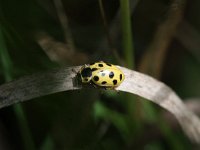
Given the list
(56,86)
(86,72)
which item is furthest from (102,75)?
(56,86)

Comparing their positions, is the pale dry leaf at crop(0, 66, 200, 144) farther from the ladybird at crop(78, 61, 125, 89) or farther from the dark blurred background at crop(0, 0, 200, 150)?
the dark blurred background at crop(0, 0, 200, 150)

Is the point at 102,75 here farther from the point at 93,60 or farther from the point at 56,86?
the point at 56,86

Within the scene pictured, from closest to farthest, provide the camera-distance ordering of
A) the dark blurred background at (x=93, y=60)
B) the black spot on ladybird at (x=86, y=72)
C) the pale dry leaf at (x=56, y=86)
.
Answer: the pale dry leaf at (x=56, y=86), the black spot on ladybird at (x=86, y=72), the dark blurred background at (x=93, y=60)

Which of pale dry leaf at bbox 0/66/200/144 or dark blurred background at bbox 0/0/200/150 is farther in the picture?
dark blurred background at bbox 0/0/200/150

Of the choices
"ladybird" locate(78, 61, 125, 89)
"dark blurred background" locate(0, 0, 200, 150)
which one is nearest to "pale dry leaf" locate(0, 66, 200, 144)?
"ladybird" locate(78, 61, 125, 89)

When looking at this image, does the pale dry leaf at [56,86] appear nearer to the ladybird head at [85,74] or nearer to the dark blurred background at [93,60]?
the ladybird head at [85,74]

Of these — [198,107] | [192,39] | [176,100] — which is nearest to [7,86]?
[176,100]

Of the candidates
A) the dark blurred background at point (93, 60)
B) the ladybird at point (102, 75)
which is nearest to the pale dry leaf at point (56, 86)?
the ladybird at point (102, 75)
